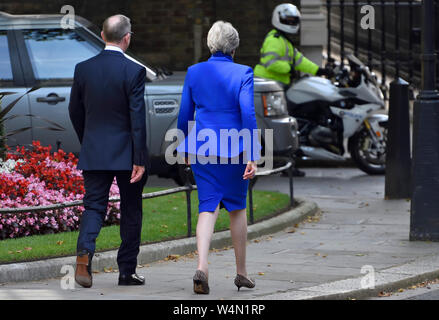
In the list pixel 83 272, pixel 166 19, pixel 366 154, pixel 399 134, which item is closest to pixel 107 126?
pixel 83 272

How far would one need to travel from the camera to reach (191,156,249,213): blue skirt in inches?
267

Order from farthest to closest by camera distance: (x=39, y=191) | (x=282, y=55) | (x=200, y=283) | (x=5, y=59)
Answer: (x=282, y=55), (x=5, y=59), (x=39, y=191), (x=200, y=283)

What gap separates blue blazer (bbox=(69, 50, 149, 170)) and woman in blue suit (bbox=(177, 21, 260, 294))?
0.30 meters

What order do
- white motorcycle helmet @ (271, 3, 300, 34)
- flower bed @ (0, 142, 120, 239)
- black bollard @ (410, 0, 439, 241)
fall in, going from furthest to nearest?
white motorcycle helmet @ (271, 3, 300, 34) < black bollard @ (410, 0, 439, 241) < flower bed @ (0, 142, 120, 239)

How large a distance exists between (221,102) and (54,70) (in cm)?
490

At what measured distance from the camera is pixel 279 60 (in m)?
13.7

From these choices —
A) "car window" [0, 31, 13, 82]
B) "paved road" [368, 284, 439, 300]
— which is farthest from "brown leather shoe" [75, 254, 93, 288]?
"car window" [0, 31, 13, 82]

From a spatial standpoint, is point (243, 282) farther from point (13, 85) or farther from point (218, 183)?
point (13, 85)

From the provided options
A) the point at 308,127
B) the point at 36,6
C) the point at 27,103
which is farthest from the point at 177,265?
the point at 36,6

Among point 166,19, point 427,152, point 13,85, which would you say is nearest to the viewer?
point 427,152

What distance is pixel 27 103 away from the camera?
36.2ft

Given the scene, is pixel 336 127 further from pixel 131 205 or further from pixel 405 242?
pixel 131 205

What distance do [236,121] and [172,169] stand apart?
5081mm

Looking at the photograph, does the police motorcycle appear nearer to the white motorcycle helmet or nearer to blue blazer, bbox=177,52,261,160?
the white motorcycle helmet
